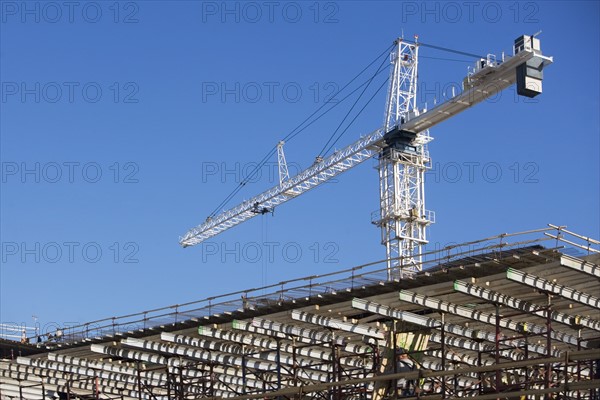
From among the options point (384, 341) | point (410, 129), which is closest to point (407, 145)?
point (410, 129)

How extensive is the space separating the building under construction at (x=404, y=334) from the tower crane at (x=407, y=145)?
4210 centimetres

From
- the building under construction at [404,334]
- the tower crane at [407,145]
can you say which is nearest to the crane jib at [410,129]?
the tower crane at [407,145]

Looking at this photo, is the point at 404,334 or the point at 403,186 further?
the point at 403,186

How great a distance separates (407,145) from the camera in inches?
4550

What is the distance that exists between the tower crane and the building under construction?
42.1 meters

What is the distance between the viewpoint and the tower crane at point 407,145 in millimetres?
101938

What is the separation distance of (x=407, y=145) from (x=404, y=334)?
2740 inches

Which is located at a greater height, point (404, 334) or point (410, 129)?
point (410, 129)

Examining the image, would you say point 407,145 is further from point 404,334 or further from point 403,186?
point 404,334

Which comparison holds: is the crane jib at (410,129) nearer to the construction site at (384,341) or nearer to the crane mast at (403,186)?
the crane mast at (403,186)

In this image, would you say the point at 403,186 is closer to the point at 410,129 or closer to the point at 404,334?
the point at 410,129

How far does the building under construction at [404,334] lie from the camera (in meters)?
41.9

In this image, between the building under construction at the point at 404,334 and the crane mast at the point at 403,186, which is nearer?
the building under construction at the point at 404,334

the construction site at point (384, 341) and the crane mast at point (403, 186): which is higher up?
the crane mast at point (403, 186)
